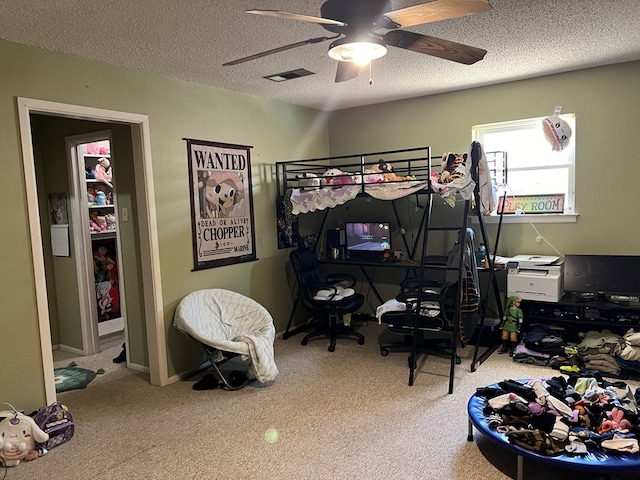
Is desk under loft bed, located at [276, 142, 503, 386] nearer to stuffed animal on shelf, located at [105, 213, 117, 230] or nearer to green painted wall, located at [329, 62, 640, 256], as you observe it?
green painted wall, located at [329, 62, 640, 256]

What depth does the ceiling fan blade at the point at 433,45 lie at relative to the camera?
2.15m

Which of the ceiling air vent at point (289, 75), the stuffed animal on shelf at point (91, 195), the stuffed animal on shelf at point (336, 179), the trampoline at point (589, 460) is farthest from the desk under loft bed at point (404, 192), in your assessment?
the stuffed animal on shelf at point (91, 195)

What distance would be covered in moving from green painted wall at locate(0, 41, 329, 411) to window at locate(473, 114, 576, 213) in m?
1.97

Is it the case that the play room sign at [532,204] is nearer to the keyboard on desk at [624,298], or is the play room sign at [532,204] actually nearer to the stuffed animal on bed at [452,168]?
the stuffed animal on bed at [452,168]

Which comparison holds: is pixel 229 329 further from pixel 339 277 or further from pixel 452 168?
pixel 452 168

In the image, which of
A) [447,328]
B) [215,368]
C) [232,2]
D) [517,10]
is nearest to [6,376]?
[215,368]

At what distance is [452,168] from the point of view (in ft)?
12.7

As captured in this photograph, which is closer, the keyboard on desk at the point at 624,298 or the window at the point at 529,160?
the keyboard on desk at the point at 624,298

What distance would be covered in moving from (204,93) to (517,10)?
98.5 inches

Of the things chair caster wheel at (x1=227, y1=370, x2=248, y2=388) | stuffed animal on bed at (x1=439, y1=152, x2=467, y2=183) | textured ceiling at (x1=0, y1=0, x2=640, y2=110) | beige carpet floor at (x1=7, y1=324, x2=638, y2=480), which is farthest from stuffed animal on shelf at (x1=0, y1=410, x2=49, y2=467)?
stuffed animal on bed at (x1=439, y1=152, x2=467, y2=183)

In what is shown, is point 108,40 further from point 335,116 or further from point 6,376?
point 335,116

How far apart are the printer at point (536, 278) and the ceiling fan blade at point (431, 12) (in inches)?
102

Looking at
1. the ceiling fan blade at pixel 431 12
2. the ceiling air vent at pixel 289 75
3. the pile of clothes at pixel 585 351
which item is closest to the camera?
the ceiling fan blade at pixel 431 12

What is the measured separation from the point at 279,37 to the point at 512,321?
2956 millimetres
